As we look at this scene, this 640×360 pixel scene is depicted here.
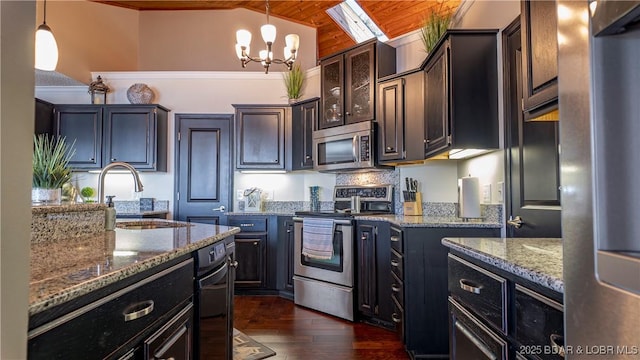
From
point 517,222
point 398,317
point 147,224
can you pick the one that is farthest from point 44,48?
point 517,222

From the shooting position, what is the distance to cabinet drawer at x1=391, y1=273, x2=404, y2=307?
7.91 feet

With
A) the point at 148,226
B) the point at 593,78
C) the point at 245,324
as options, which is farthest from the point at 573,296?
the point at 245,324

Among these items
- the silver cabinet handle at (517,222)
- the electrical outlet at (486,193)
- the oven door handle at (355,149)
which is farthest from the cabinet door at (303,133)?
the silver cabinet handle at (517,222)

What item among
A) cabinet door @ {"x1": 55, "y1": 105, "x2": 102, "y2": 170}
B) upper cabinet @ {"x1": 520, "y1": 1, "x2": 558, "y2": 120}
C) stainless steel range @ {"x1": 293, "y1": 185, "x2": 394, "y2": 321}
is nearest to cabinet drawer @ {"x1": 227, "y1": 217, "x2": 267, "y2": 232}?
stainless steel range @ {"x1": 293, "y1": 185, "x2": 394, "y2": 321}

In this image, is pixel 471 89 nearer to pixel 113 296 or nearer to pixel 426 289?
pixel 426 289

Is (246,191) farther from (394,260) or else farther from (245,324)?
(394,260)

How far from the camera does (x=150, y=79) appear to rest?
4.53 metres

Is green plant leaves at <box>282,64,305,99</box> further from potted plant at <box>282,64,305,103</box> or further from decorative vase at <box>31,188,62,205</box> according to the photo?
decorative vase at <box>31,188,62,205</box>

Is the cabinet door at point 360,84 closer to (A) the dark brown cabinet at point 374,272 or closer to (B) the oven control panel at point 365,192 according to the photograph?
(B) the oven control panel at point 365,192

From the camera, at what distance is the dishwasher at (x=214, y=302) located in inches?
56.7

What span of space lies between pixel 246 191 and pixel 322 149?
120 centimetres

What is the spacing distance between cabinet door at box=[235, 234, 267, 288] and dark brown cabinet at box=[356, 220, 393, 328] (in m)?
1.27

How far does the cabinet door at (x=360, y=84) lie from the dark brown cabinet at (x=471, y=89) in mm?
1117

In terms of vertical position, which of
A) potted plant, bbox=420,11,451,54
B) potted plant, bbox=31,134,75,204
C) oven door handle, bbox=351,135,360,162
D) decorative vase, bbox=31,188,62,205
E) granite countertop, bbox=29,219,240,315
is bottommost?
granite countertop, bbox=29,219,240,315
